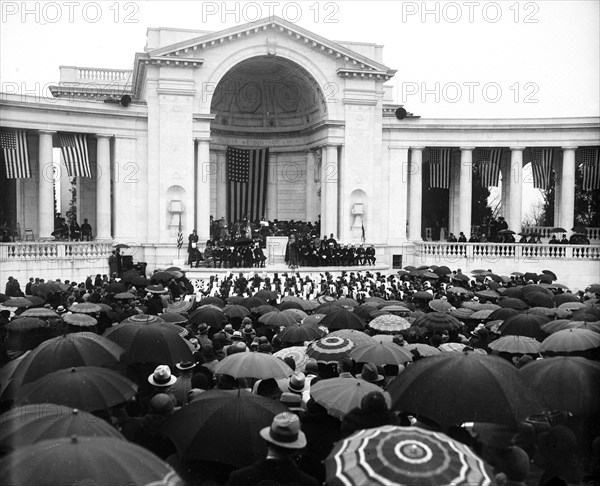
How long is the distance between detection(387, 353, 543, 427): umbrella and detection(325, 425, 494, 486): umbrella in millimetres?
1745

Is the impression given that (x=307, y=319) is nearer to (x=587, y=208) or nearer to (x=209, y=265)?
→ (x=209, y=265)

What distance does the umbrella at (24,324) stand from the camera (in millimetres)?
13648

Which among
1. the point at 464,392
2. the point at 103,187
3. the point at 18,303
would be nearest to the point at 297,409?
the point at 464,392

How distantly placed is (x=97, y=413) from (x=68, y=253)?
1105 inches

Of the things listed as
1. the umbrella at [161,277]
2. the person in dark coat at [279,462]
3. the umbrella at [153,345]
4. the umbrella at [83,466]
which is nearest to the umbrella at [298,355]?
the umbrella at [153,345]

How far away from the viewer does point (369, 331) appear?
1488 cm

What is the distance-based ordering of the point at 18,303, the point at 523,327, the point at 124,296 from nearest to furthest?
the point at 523,327 < the point at 18,303 < the point at 124,296

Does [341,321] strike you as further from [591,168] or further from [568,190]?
[591,168]

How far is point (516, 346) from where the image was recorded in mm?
11477

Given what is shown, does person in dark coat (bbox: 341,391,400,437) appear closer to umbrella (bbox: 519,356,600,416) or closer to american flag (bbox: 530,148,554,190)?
umbrella (bbox: 519,356,600,416)

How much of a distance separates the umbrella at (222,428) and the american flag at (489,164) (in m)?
44.1

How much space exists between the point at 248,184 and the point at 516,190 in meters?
19.1

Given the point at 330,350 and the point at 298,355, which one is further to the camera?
the point at 298,355

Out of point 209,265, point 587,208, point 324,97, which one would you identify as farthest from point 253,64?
point 587,208
